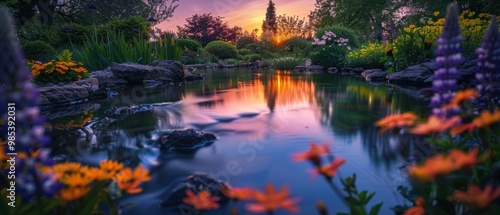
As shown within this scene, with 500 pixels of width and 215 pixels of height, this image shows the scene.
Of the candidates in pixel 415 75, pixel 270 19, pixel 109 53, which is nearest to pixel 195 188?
pixel 415 75

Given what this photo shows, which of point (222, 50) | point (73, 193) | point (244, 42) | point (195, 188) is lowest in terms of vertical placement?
point (195, 188)

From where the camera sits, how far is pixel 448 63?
60.7 inches

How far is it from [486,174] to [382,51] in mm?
13437

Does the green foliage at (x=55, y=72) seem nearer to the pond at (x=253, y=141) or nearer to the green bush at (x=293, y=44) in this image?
the pond at (x=253, y=141)

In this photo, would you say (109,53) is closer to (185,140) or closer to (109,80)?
(109,80)

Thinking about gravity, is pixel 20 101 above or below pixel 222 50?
below

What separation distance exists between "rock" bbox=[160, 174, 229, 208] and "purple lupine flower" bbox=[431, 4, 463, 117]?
1.42 m

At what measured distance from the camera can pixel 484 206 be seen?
832mm

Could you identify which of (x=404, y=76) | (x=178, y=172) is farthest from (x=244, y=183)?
(x=404, y=76)

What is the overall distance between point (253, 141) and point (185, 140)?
2.49 ft

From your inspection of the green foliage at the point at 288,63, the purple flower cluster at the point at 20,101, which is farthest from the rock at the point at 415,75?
the green foliage at the point at 288,63

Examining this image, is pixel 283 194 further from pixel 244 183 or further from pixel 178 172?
pixel 178 172

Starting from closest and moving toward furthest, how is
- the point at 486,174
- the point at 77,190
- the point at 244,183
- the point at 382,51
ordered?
the point at 77,190 < the point at 486,174 < the point at 244,183 < the point at 382,51

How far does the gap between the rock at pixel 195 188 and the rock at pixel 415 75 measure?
25.2 ft
